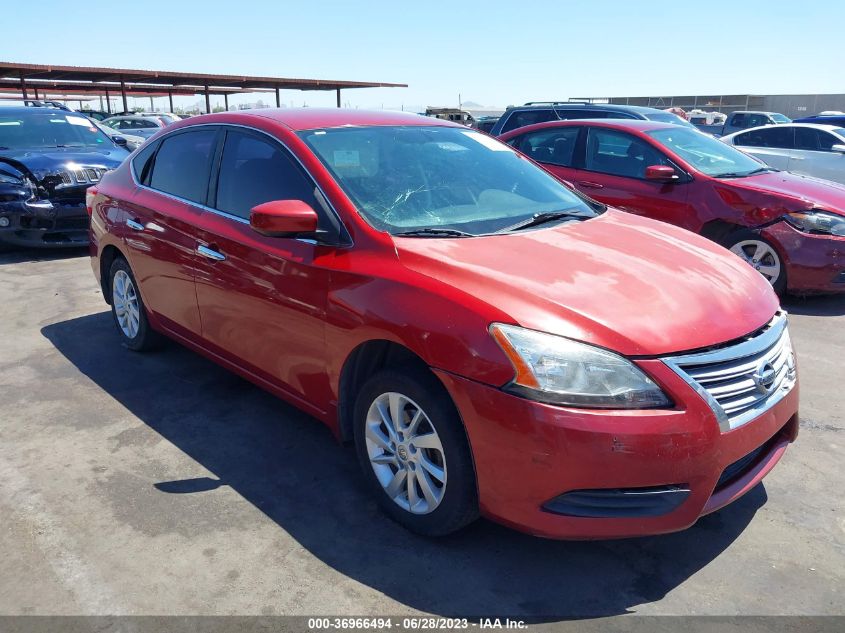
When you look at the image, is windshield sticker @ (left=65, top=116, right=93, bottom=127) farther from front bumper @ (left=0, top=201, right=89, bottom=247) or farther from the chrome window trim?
the chrome window trim

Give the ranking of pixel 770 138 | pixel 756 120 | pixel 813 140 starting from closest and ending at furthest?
pixel 813 140
pixel 770 138
pixel 756 120

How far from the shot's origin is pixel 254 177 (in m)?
3.63

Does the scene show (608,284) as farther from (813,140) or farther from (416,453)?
(813,140)

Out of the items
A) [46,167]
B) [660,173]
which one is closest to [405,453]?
[660,173]

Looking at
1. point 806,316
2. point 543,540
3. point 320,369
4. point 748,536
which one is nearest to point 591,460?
point 543,540

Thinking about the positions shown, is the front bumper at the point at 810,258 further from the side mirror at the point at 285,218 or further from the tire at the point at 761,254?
the side mirror at the point at 285,218

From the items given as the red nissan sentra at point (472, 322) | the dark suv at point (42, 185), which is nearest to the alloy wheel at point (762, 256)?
the red nissan sentra at point (472, 322)

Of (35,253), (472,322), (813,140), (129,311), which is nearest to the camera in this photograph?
(472,322)

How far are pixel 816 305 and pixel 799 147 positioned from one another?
271 inches

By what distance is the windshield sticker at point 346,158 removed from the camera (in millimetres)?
3348

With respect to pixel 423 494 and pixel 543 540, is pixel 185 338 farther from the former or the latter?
pixel 543 540

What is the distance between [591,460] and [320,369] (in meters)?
1.35

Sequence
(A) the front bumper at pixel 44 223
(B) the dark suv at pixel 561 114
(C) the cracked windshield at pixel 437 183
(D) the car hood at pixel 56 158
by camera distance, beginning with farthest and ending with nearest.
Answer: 1. (B) the dark suv at pixel 561 114
2. (D) the car hood at pixel 56 158
3. (A) the front bumper at pixel 44 223
4. (C) the cracked windshield at pixel 437 183

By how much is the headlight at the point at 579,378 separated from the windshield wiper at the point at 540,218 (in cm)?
99
